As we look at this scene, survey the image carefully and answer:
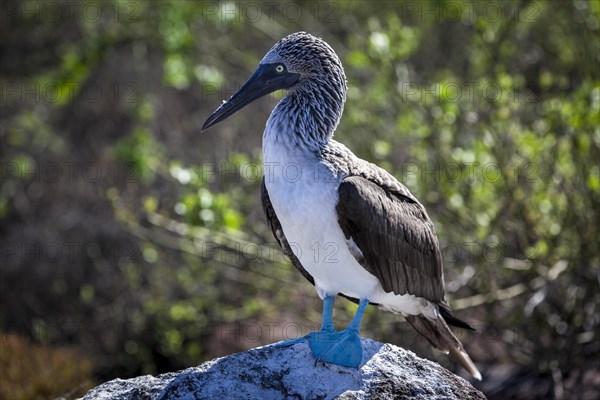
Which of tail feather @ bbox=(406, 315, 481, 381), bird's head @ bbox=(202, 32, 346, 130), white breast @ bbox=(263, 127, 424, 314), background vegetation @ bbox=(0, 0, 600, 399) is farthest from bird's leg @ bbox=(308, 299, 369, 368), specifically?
background vegetation @ bbox=(0, 0, 600, 399)

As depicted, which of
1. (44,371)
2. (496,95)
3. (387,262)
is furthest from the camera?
(44,371)

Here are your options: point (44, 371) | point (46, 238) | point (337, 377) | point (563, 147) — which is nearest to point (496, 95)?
point (563, 147)

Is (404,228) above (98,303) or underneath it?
above

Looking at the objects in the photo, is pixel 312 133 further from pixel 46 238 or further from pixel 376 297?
pixel 46 238

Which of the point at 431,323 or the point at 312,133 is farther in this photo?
the point at 431,323

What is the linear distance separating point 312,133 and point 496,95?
9.50 feet

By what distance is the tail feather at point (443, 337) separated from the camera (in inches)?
206

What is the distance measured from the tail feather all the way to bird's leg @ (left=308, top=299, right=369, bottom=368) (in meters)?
0.81

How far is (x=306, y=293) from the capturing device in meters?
8.12

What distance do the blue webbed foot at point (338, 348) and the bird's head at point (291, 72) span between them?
1362 millimetres

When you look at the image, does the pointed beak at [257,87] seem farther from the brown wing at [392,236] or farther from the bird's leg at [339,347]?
the bird's leg at [339,347]

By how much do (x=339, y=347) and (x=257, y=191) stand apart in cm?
459

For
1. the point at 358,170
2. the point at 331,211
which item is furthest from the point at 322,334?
the point at 358,170

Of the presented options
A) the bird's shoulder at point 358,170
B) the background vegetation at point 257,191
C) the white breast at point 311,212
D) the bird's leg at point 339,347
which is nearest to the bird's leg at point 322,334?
the bird's leg at point 339,347
